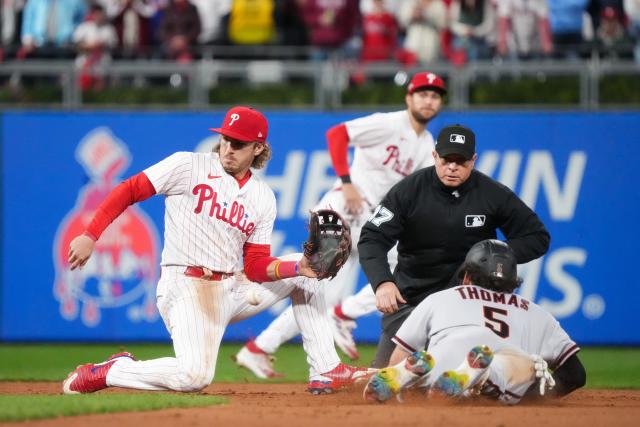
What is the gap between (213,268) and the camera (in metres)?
7.28

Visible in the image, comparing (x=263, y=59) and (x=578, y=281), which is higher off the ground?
(x=263, y=59)

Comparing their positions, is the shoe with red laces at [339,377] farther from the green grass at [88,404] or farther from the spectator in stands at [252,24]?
the spectator in stands at [252,24]

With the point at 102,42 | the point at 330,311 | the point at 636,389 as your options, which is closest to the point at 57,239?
the point at 102,42

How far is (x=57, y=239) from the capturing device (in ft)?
41.1

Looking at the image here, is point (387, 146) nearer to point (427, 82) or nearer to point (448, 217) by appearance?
point (427, 82)

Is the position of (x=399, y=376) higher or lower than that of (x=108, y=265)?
Result: higher

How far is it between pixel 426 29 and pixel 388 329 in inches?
Answer: 267

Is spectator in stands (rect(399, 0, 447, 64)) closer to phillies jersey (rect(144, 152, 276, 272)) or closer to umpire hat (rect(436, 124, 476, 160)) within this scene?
umpire hat (rect(436, 124, 476, 160))

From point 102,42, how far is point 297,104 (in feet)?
9.41

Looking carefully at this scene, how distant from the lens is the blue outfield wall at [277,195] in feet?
40.2

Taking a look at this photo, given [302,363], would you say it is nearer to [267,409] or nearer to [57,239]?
[57,239]

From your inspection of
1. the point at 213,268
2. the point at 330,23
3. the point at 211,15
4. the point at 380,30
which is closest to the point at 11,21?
the point at 211,15

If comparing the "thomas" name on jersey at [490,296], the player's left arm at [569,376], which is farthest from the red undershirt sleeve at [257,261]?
the player's left arm at [569,376]

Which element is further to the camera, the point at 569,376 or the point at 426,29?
the point at 426,29
